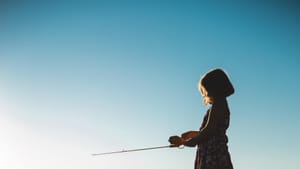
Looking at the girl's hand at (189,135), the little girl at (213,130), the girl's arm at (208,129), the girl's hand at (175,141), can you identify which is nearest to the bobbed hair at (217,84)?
the little girl at (213,130)

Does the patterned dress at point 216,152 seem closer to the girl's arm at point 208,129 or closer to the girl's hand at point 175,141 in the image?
the girl's arm at point 208,129

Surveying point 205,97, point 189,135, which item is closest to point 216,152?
point 189,135

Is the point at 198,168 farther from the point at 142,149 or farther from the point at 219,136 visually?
the point at 142,149

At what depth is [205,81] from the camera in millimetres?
8148

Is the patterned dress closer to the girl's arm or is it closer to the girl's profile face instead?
the girl's arm

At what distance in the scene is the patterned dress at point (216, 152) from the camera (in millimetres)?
7812

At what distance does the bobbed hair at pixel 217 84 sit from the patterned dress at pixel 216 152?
28 centimetres

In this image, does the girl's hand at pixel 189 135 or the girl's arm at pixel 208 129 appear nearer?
the girl's arm at pixel 208 129

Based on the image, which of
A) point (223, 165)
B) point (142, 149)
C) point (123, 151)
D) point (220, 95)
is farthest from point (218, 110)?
point (123, 151)

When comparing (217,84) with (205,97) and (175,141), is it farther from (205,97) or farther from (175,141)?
(175,141)

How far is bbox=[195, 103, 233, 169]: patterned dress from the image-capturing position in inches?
308

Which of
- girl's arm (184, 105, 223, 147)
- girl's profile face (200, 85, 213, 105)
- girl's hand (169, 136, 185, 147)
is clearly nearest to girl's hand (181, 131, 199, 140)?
girl's hand (169, 136, 185, 147)

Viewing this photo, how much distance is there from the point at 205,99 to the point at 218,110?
324 mm

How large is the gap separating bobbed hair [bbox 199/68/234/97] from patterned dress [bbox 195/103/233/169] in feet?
0.90
